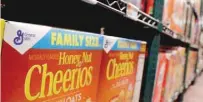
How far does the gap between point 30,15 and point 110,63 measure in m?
0.28

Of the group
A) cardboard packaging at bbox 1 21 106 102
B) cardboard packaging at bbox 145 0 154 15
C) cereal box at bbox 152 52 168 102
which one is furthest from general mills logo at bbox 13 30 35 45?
cereal box at bbox 152 52 168 102

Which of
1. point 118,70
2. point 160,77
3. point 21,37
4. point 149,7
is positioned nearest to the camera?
point 21,37

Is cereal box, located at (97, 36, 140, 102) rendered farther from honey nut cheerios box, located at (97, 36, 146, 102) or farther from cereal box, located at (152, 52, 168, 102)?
cereal box, located at (152, 52, 168, 102)

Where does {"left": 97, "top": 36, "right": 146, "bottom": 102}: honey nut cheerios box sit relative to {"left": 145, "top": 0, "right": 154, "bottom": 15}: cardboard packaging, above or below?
below

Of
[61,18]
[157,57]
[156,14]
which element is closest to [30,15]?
[61,18]

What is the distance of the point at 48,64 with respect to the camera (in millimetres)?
632

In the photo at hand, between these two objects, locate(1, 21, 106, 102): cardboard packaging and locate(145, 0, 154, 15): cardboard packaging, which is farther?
locate(145, 0, 154, 15): cardboard packaging

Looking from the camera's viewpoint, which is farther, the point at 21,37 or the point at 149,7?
the point at 149,7

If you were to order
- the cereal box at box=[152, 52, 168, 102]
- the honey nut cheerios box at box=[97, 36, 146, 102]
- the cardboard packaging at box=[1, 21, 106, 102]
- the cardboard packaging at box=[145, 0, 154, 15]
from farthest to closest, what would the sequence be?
the cereal box at box=[152, 52, 168, 102] → the cardboard packaging at box=[145, 0, 154, 15] → the honey nut cheerios box at box=[97, 36, 146, 102] → the cardboard packaging at box=[1, 21, 106, 102]

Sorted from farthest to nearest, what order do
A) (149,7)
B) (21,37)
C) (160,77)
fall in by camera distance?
1. (160,77)
2. (149,7)
3. (21,37)

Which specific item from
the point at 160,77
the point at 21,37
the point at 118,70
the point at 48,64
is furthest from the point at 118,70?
the point at 160,77

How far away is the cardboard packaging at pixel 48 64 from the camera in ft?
1.72

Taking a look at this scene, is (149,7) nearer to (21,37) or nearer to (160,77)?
(160,77)

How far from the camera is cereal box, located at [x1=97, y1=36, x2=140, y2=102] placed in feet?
3.02
